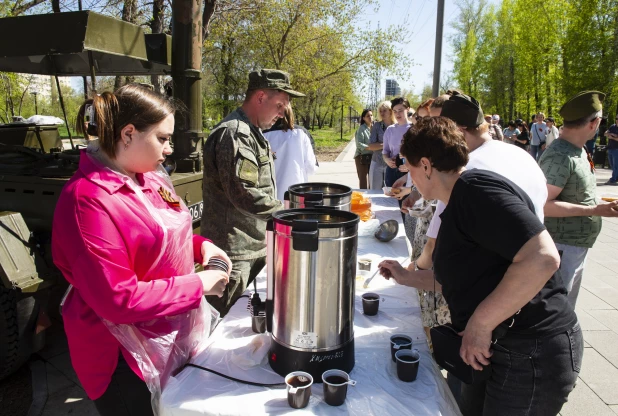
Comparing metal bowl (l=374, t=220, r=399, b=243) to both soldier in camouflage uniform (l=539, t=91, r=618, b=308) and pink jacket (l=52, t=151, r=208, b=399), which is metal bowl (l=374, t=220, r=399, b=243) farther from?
pink jacket (l=52, t=151, r=208, b=399)

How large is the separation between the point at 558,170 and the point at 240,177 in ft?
6.49

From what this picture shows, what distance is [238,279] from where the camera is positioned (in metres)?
2.77

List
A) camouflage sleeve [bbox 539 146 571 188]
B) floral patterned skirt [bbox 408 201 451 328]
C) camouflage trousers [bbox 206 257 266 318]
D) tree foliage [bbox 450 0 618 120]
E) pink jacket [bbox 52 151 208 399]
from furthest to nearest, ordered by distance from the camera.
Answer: tree foliage [bbox 450 0 618 120] < camouflage sleeve [bbox 539 146 571 188] < camouflage trousers [bbox 206 257 266 318] < floral patterned skirt [bbox 408 201 451 328] < pink jacket [bbox 52 151 208 399]

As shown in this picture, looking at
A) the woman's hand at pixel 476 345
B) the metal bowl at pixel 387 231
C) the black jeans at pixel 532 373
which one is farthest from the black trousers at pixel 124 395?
the metal bowl at pixel 387 231

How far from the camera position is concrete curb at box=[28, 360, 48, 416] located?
9.38ft

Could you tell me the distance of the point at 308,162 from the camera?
4410mm

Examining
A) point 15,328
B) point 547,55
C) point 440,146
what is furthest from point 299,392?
point 547,55

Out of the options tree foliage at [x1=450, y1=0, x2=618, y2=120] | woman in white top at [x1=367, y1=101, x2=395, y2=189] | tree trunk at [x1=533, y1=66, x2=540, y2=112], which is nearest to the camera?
woman in white top at [x1=367, y1=101, x2=395, y2=189]

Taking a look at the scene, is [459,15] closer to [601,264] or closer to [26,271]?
[601,264]

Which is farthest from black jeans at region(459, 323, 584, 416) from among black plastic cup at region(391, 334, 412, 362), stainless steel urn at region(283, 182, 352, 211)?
stainless steel urn at region(283, 182, 352, 211)

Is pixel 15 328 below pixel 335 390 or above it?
below

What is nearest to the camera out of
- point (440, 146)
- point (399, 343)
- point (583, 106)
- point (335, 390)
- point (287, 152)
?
point (335, 390)

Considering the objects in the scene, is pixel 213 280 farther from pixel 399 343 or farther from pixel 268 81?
pixel 268 81

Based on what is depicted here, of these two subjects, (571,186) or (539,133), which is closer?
(571,186)
